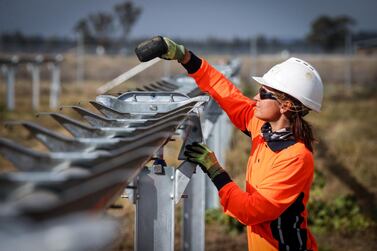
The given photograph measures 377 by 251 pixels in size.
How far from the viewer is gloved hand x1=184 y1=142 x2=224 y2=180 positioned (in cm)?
343

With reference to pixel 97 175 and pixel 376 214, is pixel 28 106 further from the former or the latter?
pixel 97 175

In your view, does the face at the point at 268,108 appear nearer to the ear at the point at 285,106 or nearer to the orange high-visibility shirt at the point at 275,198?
the ear at the point at 285,106

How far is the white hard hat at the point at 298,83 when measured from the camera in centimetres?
370

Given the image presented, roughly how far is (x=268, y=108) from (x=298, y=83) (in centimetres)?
21

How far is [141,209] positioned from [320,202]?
17.1 ft

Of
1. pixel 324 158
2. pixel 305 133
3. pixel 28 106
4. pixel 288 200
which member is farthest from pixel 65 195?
pixel 28 106

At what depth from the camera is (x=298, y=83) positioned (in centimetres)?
371

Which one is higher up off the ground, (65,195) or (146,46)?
(146,46)

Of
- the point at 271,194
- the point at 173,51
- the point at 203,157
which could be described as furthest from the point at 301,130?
the point at 173,51

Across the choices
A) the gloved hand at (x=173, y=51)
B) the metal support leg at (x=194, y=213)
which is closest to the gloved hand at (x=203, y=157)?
the gloved hand at (x=173, y=51)

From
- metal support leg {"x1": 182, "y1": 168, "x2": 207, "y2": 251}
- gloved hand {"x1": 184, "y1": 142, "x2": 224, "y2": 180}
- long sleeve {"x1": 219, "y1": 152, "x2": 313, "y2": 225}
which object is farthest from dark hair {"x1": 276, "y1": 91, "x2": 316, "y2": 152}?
metal support leg {"x1": 182, "y1": 168, "x2": 207, "y2": 251}

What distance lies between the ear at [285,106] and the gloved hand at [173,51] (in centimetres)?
69

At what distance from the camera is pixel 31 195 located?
4.95 feet

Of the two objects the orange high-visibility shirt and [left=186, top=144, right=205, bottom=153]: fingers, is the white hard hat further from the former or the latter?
[left=186, top=144, right=205, bottom=153]: fingers
